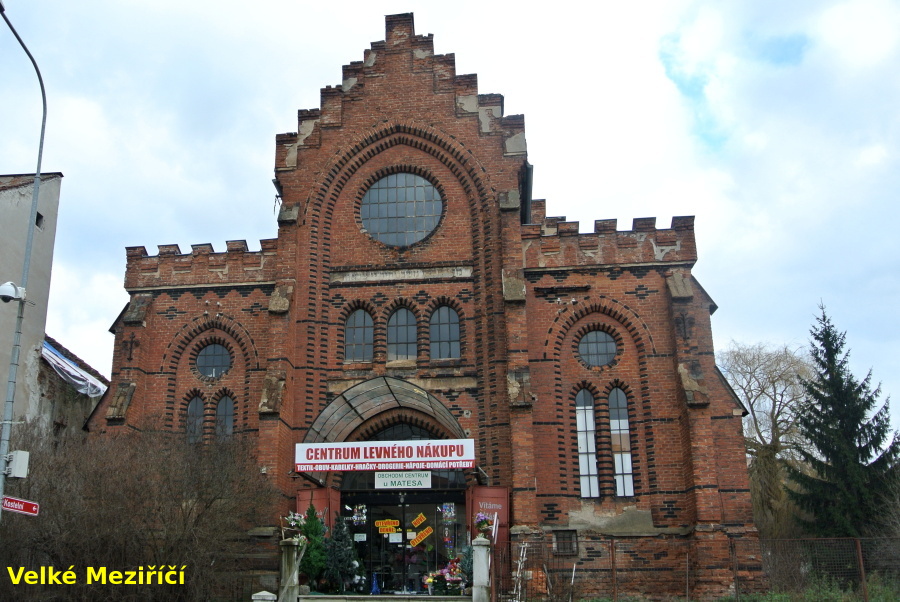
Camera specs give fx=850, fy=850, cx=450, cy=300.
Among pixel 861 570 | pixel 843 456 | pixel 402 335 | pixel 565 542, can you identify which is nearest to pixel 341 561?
pixel 565 542

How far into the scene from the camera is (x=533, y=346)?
23391 mm

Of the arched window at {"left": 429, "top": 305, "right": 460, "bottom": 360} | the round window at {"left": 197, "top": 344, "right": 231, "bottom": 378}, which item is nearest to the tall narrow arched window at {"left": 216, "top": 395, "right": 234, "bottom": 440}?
the round window at {"left": 197, "top": 344, "right": 231, "bottom": 378}

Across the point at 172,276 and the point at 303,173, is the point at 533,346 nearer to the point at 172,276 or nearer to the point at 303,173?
the point at 303,173

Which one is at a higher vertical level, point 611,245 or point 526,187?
point 526,187

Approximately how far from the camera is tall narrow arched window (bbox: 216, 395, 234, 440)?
934 inches

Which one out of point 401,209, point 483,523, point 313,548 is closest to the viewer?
point 483,523

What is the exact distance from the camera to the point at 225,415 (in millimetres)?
24016

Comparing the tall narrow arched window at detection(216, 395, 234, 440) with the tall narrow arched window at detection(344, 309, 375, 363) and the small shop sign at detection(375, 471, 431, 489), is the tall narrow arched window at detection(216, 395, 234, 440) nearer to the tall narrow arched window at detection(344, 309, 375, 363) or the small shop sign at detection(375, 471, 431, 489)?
the tall narrow arched window at detection(344, 309, 375, 363)

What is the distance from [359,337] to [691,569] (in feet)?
35.3

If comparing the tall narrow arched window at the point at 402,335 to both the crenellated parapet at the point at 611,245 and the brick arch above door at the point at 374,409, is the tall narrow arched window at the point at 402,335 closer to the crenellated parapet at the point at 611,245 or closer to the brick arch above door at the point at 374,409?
the brick arch above door at the point at 374,409

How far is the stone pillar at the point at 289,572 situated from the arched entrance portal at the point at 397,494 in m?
2.78

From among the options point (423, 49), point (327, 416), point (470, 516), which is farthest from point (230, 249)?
point (470, 516)

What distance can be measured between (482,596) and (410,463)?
164 inches

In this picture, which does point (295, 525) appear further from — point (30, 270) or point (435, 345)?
point (30, 270)
